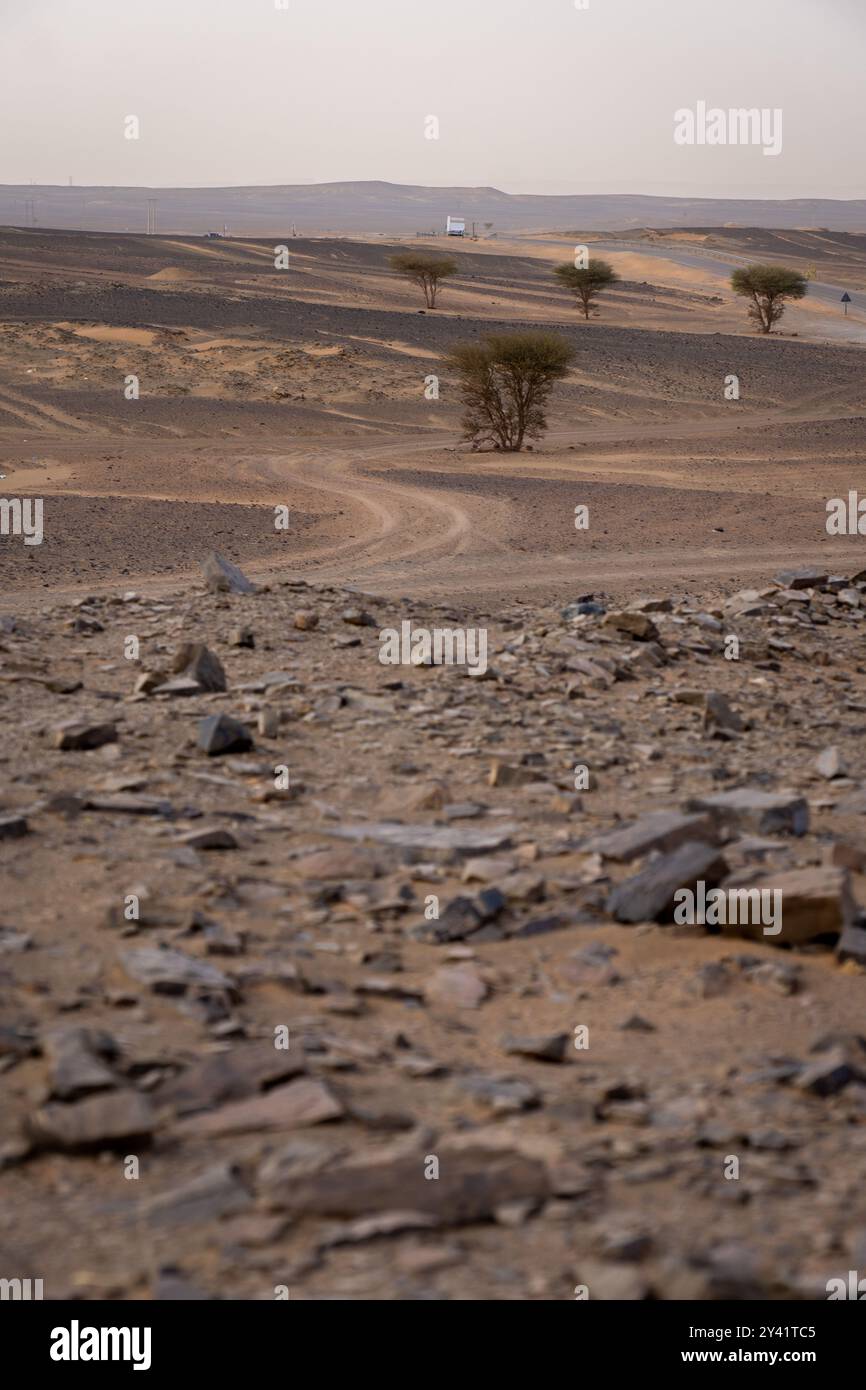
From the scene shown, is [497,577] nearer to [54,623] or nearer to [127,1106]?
[54,623]

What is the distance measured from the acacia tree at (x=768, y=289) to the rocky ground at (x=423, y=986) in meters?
51.6

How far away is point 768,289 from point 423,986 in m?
57.0

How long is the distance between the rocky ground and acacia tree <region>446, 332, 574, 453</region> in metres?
19.6

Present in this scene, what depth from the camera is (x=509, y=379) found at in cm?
2931

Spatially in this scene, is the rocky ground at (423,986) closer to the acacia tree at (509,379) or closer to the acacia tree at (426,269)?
the acacia tree at (509,379)

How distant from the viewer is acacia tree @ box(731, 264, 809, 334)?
5694cm

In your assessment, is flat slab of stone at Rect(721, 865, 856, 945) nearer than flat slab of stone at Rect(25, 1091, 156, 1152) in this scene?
No

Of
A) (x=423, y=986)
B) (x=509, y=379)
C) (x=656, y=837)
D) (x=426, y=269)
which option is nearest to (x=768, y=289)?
(x=426, y=269)

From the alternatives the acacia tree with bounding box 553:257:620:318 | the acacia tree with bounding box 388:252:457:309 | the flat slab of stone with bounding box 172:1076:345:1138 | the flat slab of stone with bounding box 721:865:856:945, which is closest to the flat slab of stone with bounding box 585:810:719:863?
the flat slab of stone with bounding box 721:865:856:945

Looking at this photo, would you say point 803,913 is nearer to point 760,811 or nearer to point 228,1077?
point 760,811

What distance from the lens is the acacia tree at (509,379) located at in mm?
28375

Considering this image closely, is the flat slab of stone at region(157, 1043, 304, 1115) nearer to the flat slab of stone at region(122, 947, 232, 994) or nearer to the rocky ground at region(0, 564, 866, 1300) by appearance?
the rocky ground at region(0, 564, 866, 1300)

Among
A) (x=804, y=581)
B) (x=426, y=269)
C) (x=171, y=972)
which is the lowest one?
(x=171, y=972)

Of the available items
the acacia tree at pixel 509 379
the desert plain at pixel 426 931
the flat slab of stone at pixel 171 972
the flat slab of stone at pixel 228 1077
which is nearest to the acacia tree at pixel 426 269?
the acacia tree at pixel 509 379
